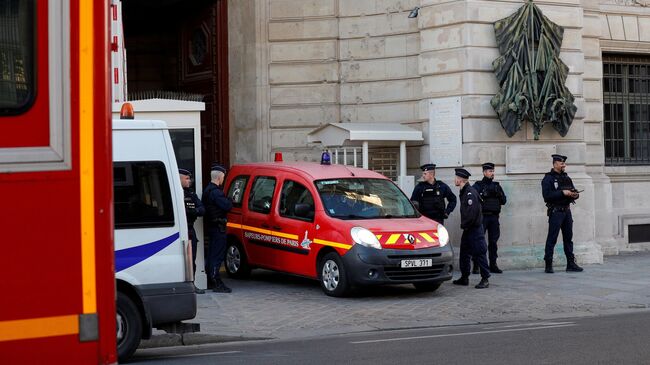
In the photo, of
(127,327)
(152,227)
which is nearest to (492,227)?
(152,227)

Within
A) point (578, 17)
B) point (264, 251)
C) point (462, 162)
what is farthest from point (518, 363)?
point (578, 17)

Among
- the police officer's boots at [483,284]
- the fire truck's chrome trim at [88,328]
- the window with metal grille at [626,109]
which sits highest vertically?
the window with metal grille at [626,109]

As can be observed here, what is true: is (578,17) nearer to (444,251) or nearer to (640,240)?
(640,240)

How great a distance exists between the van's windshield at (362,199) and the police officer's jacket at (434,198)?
1294mm

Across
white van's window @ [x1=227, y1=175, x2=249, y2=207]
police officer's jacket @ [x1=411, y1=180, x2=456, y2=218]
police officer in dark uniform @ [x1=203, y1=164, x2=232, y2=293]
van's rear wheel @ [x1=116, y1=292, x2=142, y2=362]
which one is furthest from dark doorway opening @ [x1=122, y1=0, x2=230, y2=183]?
van's rear wheel @ [x1=116, y1=292, x2=142, y2=362]

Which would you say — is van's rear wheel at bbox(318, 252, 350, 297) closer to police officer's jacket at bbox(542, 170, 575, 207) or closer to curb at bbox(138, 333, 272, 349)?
curb at bbox(138, 333, 272, 349)

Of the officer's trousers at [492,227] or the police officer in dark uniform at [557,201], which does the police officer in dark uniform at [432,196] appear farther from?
the police officer in dark uniform at [557,201]

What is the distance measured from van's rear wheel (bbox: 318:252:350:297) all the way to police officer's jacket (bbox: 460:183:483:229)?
93.2 inches

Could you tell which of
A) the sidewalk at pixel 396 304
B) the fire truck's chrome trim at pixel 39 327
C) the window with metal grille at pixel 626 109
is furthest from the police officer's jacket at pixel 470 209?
the fire truck's chrome trim at pixel 39 327

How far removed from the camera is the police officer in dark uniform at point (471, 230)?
16047 millimetres

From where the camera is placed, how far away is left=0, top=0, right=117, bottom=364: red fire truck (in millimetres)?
4105

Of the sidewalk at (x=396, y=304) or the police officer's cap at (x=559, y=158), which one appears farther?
the police officer's cap at (x=559, y=158)

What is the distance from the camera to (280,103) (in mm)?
20625

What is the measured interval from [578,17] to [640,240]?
16.6 feet
